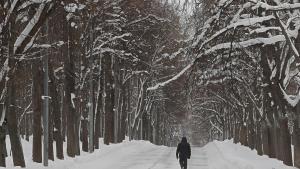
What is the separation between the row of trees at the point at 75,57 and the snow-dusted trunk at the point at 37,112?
4 cm

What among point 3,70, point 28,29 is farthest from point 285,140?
point 3,70

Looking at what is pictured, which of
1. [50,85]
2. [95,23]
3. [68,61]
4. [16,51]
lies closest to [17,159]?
[16,51]

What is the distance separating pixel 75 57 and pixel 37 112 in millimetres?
8659

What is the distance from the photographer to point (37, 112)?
867 inches

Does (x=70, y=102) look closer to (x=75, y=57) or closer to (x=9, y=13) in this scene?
(x=75, y=57)

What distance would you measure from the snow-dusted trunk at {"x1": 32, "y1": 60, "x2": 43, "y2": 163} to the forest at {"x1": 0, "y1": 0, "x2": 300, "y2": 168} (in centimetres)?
4

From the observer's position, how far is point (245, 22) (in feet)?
51.3

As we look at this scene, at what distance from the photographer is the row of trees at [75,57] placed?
51.4 feet

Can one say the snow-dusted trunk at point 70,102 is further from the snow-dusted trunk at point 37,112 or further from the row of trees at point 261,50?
the row of trees at point 261,50

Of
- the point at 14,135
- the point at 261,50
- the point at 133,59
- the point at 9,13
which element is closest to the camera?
the point at 9,13

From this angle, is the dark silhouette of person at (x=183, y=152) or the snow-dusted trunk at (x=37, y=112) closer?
the snow-dusted trunk at (x=37, y=112)

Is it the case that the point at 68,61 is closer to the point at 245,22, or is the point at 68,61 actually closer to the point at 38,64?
the point at 38,64

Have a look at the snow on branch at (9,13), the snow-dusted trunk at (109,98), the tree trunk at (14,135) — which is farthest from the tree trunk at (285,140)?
the snow-dusted trunk at (109,98)

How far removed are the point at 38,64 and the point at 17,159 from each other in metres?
5.57
